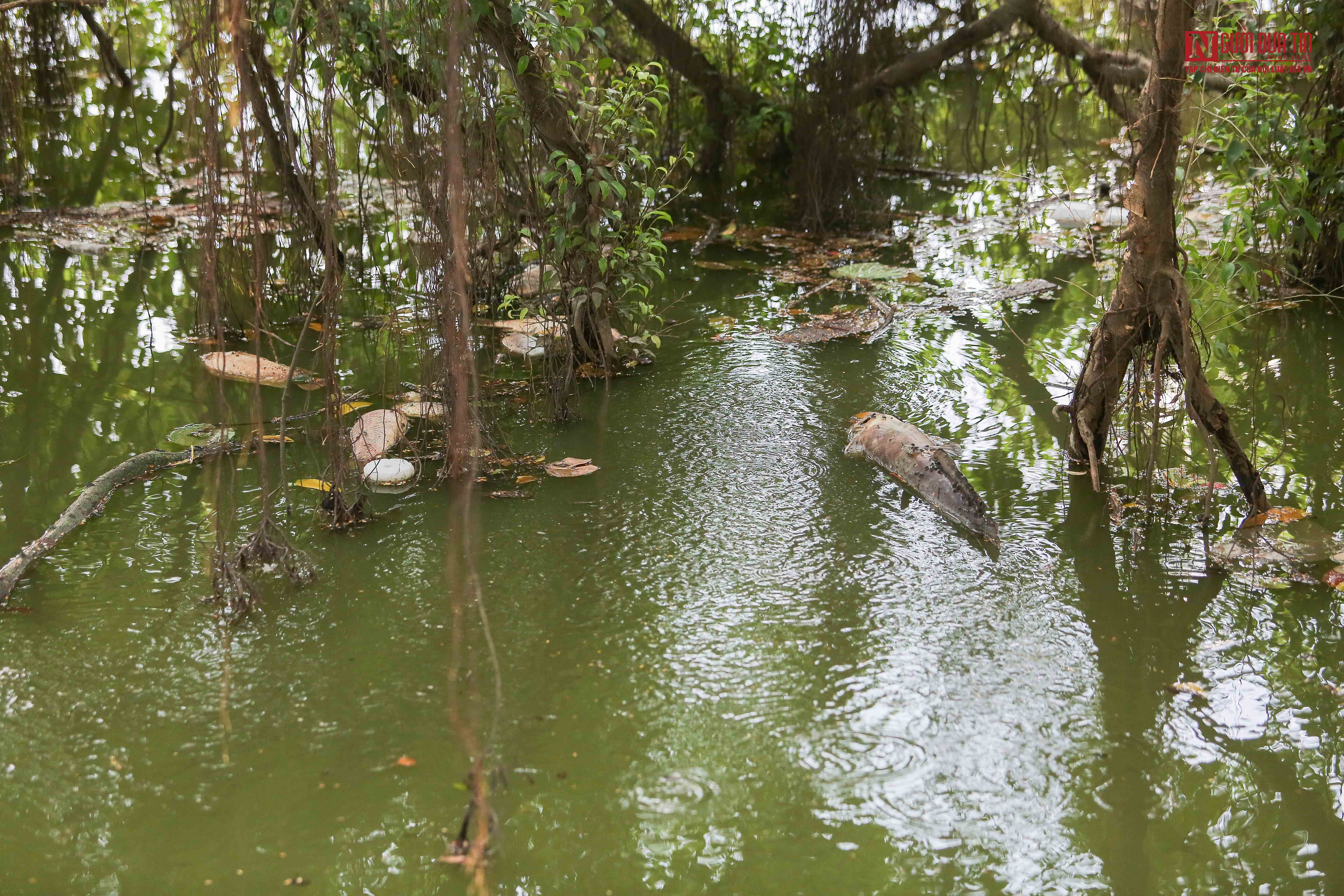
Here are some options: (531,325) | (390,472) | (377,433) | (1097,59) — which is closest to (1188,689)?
(390,472)

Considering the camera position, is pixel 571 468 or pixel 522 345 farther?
pixel 522 345

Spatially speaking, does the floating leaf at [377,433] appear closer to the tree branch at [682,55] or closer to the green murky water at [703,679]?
the green murky water at [703,679]

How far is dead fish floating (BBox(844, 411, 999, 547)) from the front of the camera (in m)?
3.82

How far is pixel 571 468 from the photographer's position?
4.34m

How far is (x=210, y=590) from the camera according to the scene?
341 centimetres

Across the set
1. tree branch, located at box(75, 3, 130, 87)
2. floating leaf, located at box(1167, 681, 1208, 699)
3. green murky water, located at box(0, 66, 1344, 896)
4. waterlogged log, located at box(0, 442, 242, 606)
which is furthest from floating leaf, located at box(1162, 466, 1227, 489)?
tree branch, located at box(75, 3, 130, 87)

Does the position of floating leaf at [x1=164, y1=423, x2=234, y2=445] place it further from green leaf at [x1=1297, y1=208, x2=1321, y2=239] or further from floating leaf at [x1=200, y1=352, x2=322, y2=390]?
green leaf at [x1=1297, y1=208, x2=1321, y2=239]

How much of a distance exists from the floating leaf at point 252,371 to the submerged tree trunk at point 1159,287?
355 cm

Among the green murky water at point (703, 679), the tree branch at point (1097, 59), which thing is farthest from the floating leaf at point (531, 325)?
the tree branch at point (1097, 59)

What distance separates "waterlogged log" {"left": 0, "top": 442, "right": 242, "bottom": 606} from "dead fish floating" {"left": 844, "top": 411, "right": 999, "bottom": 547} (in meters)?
2.46

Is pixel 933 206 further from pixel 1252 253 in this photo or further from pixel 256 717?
pixel 256 717
